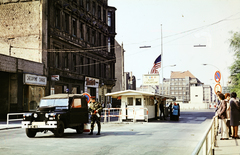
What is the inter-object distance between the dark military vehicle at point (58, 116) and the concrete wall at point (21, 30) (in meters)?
17.4

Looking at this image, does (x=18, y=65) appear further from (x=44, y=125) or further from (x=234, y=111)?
(x=234, y=111)

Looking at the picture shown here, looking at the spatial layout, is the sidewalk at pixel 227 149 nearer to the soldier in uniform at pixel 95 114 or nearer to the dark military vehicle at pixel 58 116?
the soldier in uniform at pixel 95 114

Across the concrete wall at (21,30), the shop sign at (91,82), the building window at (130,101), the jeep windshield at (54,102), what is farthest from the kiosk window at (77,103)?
the shop sign at (91,82)

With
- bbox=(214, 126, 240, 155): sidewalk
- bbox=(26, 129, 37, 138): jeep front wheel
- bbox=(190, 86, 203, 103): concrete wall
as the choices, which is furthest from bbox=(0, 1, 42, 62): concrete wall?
bbox=(190, 86, 203, 103): concrete wall

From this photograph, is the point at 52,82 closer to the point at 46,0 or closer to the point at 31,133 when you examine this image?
the point at 46,0

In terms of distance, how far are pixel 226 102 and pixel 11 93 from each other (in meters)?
21.1

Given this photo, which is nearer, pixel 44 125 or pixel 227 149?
pixel 227 149

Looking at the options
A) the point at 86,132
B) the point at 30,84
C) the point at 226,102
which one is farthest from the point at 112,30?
the point at 226,102

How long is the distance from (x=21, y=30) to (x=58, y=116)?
22329mm

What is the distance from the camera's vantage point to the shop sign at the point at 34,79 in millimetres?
28781

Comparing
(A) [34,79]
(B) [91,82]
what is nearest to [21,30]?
(A) [34,79]

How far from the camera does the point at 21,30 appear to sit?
33.3 metres

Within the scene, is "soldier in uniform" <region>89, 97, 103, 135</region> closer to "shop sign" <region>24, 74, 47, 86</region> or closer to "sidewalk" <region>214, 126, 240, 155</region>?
"sidewalk" <region>214, 126, 240, 155</region>

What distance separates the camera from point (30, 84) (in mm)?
29438
